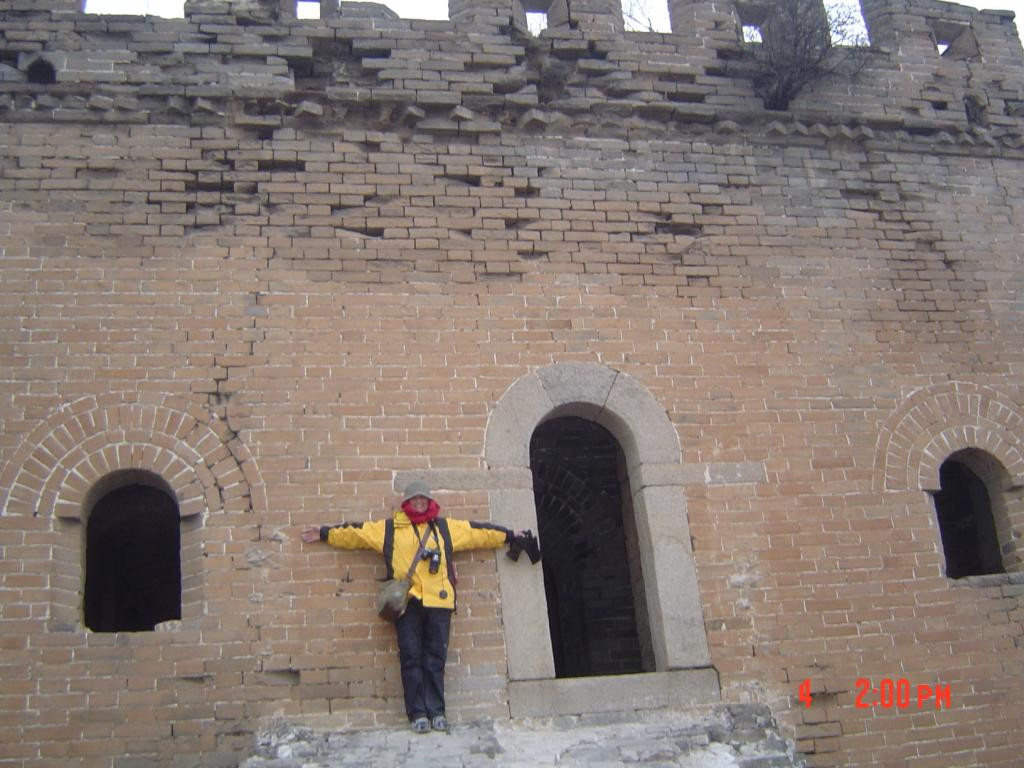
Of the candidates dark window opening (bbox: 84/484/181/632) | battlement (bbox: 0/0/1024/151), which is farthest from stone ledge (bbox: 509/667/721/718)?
battlement (bbox: 0/0/1024/151)

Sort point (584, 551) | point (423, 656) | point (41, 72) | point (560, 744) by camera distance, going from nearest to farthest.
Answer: point (560, 744) → point (423, 656) → point (41, 72) → point (584, 551)

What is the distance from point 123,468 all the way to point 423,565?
2.01 metres

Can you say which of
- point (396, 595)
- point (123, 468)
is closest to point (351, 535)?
point (396, 595)

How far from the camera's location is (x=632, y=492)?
7.39 m

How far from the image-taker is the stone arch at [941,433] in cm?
762

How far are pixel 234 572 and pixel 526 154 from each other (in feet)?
12.4

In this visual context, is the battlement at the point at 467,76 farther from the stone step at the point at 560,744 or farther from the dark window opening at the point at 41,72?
the stone step at the point at 560,744

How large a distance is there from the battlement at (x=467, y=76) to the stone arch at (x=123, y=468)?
228 centimetres

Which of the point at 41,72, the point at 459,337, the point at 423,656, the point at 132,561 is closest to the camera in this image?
the point at 423,656

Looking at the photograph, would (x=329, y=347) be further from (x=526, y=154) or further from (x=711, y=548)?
(x=711, y=548)

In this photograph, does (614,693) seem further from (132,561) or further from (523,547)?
(132,561)

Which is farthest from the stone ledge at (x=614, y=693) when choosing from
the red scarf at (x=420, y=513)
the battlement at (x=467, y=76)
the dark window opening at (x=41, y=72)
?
the dark window opening at (x=41, y=72)

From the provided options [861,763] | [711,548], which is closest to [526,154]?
[711,548]

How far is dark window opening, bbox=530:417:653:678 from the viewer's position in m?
9.47
